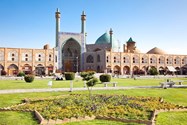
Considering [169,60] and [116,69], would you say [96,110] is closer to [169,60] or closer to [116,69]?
[116,69]

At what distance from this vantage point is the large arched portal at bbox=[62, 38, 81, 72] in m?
80.4

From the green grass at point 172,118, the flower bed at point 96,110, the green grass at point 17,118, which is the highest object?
the flower bed at point 96,110

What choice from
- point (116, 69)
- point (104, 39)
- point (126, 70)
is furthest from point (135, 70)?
point (104, 39)

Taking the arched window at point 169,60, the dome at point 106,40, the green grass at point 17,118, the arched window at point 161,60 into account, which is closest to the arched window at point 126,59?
the dome at point 106,40

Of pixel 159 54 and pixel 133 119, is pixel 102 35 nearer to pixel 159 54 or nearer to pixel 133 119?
pixel 159 54

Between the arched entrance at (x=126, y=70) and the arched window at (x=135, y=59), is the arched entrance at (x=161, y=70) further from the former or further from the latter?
the arched entrance at (x=126, y=70)

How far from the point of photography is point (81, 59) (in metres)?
79.2

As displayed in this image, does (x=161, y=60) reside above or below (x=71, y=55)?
below

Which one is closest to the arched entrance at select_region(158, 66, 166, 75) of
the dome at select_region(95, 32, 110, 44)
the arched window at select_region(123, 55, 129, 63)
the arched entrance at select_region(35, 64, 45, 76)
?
the arched window at select_region(123, 55, 129, 63)

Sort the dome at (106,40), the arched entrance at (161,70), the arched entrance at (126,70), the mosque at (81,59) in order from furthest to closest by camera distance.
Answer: the dome at (106,40) < the arched entrance at (161,70) < the arched entrance at (126,70) < the mosque at (81,59)

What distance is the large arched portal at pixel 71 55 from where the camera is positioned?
8044cm

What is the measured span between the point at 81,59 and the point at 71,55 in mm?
4588

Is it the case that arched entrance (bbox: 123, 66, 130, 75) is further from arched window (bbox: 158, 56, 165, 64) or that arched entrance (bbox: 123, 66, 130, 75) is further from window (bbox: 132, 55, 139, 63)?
arched window (bbox: 158, 56, 165, 64)

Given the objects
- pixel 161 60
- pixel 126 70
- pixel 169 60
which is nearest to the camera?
pixel 126 70
